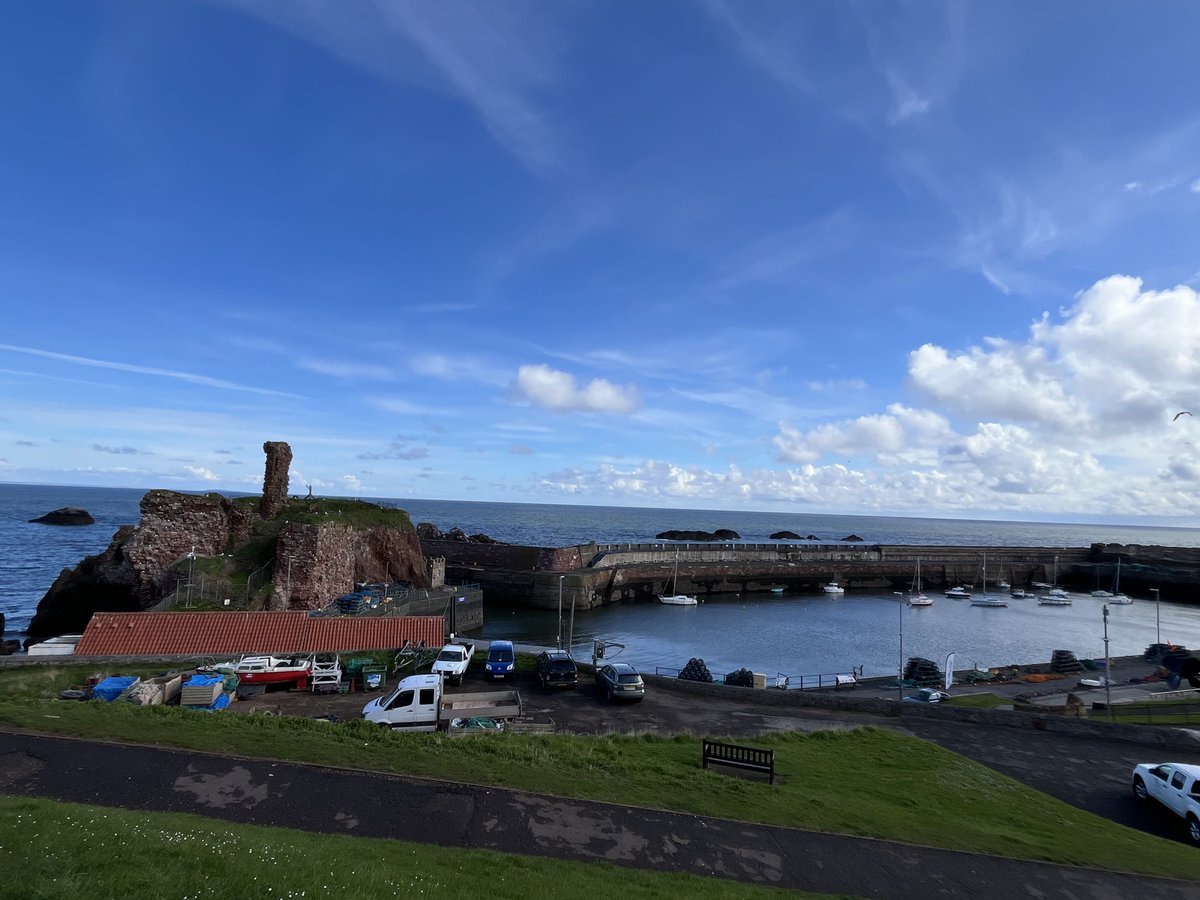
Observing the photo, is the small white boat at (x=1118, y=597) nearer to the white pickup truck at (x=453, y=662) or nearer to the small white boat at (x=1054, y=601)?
the small white boat at (x=1054, y=601)

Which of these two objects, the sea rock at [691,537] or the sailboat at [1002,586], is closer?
the sailboat at [1002,586]

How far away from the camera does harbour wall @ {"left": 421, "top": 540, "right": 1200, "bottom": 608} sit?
2672 inches

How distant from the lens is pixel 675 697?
77.8ft

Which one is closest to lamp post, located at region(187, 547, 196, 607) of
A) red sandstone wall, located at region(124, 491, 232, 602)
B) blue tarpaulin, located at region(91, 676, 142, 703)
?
red sandstone wall, located at region(124, 491, 232, 602)

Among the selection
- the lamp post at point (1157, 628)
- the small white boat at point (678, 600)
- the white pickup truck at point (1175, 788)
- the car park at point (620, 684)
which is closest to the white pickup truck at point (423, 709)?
the car park at point (620, 684)

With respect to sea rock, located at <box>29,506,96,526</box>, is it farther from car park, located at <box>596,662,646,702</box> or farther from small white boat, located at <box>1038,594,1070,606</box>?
small white boat, located at <box>1038,594,1070,606</box>

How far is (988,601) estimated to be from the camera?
81.7 m

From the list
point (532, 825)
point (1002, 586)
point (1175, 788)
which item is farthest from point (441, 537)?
point (1002, 586)

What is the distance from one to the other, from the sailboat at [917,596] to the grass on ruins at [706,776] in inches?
2727

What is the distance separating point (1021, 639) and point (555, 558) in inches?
1821

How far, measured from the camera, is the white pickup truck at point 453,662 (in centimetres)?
2438

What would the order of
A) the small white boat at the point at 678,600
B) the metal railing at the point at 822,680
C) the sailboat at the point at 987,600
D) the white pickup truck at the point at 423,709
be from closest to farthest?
the white pickup truck at the point at 423,709 < the metal railing at the point at 822,680 < the small white boat at the point at 678,600 < the sailboat at the point at 987,600

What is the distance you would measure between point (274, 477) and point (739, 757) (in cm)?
3884

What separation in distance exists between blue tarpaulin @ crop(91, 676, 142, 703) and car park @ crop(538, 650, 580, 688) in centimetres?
1387
